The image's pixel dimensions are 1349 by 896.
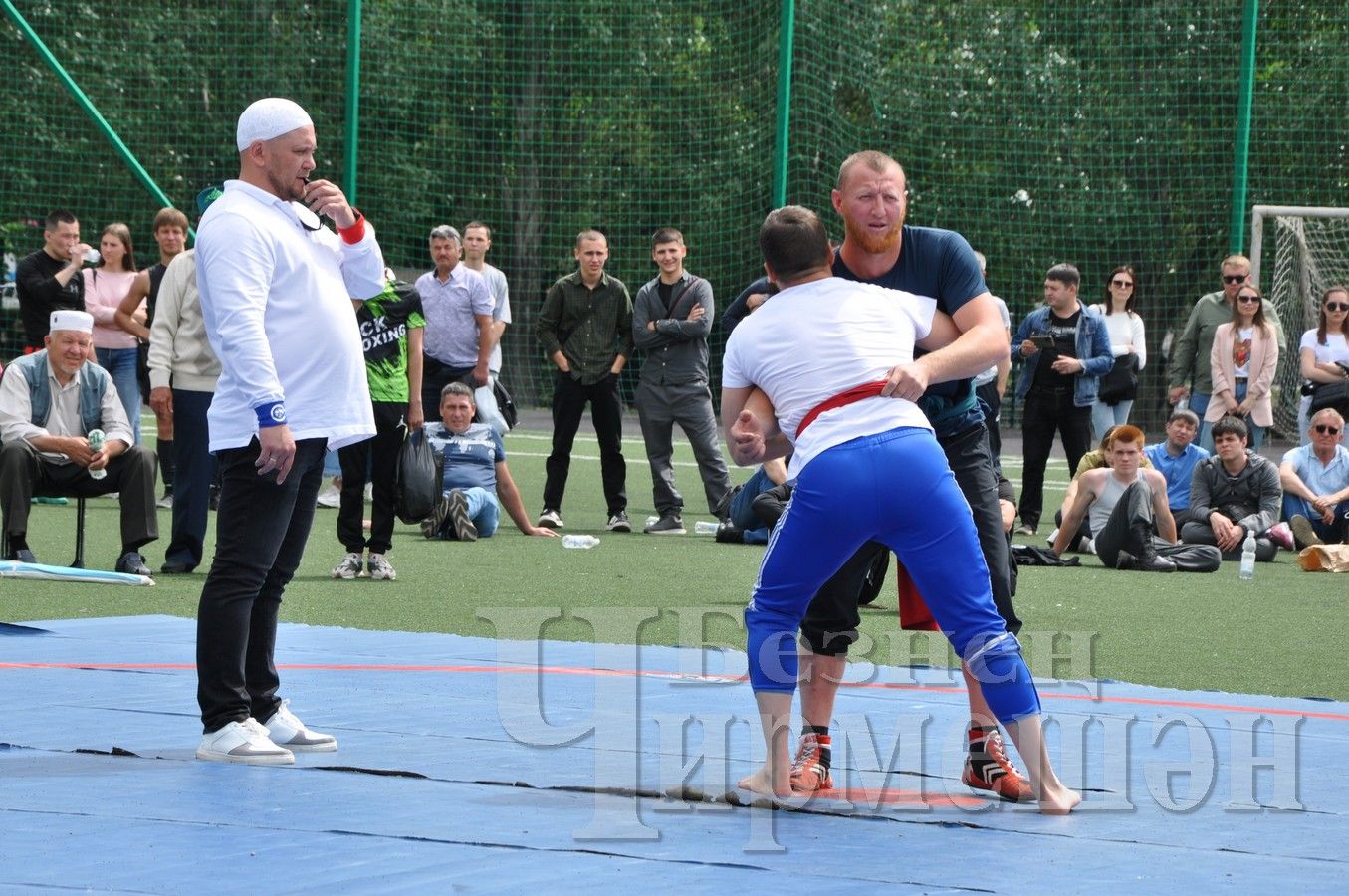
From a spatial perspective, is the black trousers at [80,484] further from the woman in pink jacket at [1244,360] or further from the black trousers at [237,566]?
the woman in pink jacket at [1244,360]

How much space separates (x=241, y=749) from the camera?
15.3ft

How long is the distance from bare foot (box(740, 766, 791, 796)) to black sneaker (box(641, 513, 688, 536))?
7.38m

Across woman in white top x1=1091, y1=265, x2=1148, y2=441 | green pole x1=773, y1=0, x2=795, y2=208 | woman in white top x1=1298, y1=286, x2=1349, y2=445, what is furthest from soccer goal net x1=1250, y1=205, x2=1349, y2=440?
green pole x1=773, y1=0, x2=795, y2=208

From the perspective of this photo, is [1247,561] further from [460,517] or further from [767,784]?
[767,784]

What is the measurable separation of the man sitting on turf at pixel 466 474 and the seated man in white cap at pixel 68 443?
91.3 inches

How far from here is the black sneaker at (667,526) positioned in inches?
464

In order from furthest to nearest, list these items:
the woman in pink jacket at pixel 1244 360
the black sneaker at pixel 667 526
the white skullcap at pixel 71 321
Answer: the woman in pink jacket at pixel 1244 360 < the black sneaker at pixel 667 526 < the white skullcap at pixel 71 321

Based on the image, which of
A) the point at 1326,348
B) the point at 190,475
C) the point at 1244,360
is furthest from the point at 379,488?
the point at 1326,348

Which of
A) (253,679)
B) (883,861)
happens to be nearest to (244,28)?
(253,679)

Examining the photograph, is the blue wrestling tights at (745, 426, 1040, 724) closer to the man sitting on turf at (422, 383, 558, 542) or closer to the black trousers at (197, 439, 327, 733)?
the black trousers at (197, 439, 327, 733)

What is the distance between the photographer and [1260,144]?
59.3 feet

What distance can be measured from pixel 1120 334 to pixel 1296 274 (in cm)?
474

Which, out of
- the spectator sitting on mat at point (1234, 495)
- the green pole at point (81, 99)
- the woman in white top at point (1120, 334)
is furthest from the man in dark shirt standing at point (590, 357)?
the green pole at point (81, 99)

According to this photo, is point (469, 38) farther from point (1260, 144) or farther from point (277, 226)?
point (277, 226)
